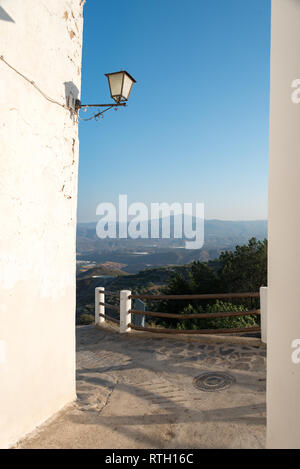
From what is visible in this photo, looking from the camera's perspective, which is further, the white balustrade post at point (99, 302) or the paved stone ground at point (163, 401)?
the white balustrade post at point (99, 302)

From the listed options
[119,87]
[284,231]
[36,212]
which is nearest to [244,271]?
[119,87]

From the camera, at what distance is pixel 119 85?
3740 mm

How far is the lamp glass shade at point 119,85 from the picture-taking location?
12.2ft

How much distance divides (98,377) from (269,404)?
9.43ft

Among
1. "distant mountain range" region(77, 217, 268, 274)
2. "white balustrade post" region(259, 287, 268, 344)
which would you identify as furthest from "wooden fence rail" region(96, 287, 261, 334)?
"distant mountain range" region(77, 217, 268, 274)

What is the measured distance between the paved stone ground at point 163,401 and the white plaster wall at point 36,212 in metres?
0.36

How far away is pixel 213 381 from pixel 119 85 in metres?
3.90

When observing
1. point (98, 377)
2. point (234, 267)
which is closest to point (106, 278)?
point (234, 267)

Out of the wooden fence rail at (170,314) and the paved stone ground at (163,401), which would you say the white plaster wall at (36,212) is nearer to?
the paved stone ground at (163,401)

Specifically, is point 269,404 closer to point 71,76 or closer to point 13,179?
point 13,179

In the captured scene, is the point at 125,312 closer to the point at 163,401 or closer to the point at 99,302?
the point at 99,302

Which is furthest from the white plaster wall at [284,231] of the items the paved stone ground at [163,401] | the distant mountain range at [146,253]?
the distant mountain range at [146,253]
